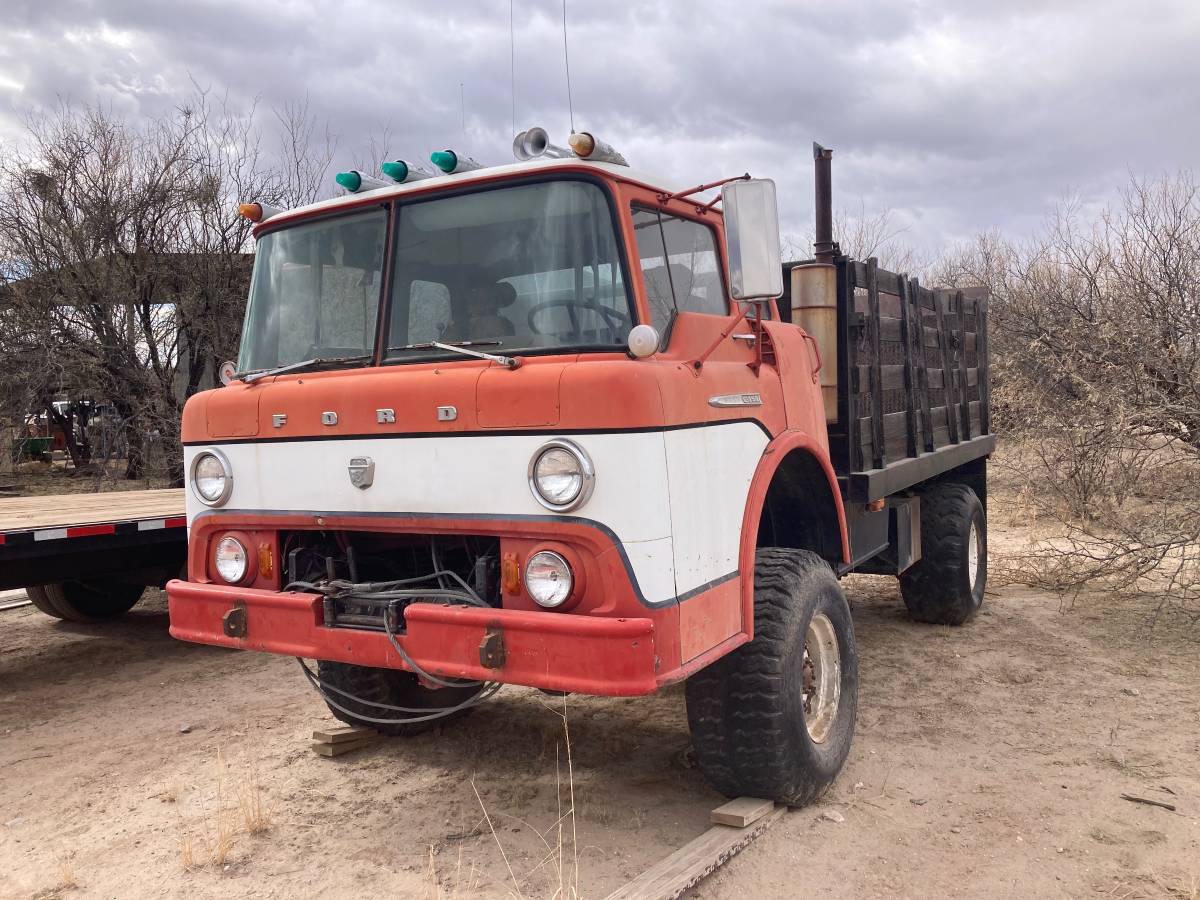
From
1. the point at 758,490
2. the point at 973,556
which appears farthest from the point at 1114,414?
the point at 758,490

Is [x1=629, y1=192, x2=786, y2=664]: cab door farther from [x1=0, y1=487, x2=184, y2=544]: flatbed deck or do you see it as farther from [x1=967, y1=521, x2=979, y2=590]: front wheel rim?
[x1=0, y1=487, x2=184, y2=544]: flatbed deck

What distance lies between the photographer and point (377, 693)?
4688 mm

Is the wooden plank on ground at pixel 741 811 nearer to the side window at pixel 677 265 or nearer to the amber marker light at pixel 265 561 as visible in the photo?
the side window at pixel 677 265

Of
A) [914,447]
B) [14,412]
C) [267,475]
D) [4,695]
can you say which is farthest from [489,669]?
[14,412]

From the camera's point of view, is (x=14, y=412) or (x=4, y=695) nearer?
(x=4, y=695)

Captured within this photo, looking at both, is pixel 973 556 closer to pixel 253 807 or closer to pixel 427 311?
pixel 427 311

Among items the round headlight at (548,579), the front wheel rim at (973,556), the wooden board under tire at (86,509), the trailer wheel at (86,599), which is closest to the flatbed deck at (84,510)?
the wooden board under tire at (86,509)

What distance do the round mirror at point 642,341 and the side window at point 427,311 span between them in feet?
2.68

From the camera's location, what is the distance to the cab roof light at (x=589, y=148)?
11.2 ft

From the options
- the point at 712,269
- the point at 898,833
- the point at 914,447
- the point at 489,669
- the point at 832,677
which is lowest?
the point at 898,833

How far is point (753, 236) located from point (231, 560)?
2.31m

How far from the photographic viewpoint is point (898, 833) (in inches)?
149

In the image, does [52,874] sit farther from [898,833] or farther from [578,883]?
[898,833]

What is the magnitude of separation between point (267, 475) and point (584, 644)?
152cm
